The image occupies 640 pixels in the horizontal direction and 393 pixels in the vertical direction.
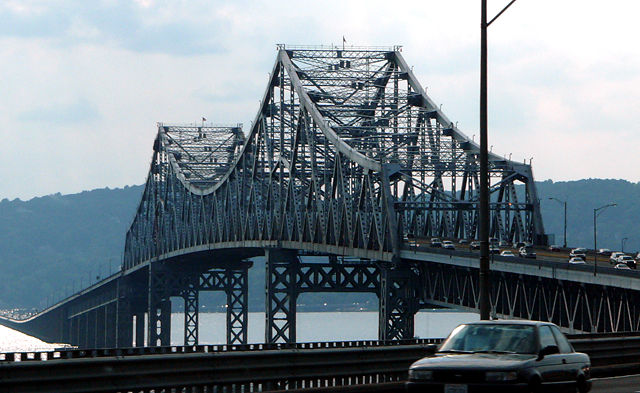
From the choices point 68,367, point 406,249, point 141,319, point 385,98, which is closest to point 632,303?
point 406,249

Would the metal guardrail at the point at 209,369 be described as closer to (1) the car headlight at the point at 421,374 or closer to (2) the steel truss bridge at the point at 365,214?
(1) the car headlight at the point at 421,374

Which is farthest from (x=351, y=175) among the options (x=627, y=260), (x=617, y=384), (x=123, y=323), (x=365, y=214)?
(x=123, y=323)

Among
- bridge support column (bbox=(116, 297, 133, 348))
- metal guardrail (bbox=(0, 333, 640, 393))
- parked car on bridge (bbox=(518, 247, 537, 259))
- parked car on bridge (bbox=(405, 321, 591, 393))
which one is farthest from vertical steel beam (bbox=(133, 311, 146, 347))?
parked car on bridge (bbox=(405, 321, 591, 393))

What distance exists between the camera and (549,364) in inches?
859

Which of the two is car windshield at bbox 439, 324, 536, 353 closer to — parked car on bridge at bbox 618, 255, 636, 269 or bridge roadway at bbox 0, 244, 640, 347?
bridge roadway at bbox 0, 244, 640, 347

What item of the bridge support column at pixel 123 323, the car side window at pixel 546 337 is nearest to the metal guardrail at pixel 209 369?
the car side window at pixel 546 337

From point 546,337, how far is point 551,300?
39.9 meters

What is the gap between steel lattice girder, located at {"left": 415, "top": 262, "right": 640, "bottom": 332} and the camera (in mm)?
54156

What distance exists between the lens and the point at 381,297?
85.0 meters

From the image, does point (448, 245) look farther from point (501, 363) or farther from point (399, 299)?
point (501, 363)

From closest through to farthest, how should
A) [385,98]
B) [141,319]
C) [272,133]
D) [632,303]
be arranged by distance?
→ 1. [632,303]
2. [385,98]
3. [272,133]
4. [141,319]

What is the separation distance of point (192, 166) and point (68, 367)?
151 metres

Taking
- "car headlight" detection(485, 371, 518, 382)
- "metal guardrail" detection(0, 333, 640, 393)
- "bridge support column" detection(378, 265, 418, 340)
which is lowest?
"bridge support column" detection(378, 265, 418, 340)

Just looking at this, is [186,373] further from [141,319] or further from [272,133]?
[141,319]
